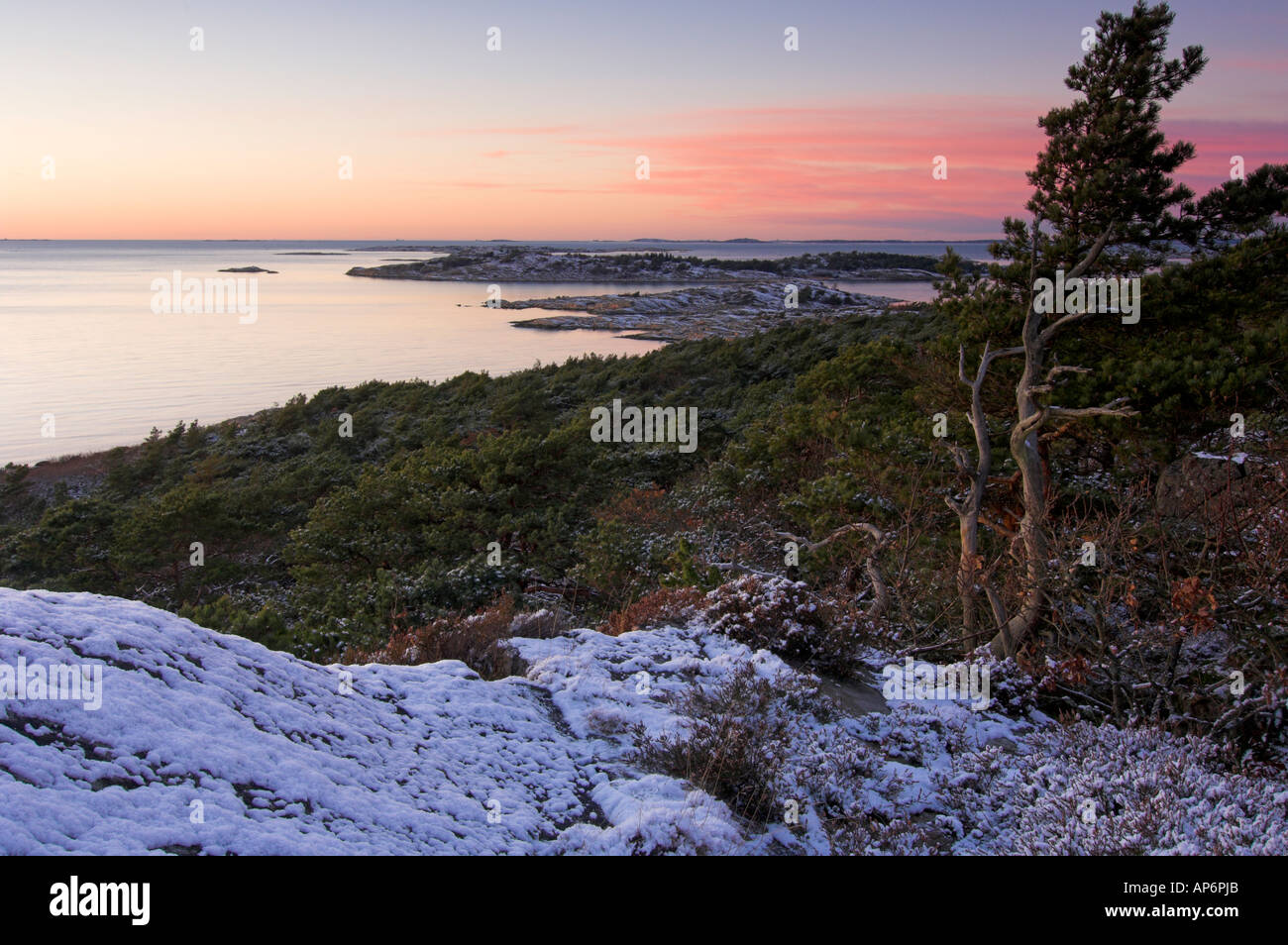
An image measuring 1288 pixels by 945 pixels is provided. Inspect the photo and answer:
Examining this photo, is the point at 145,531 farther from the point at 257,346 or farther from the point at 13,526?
the point at 257,346

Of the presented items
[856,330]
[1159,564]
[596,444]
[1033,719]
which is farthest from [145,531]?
[856,330]

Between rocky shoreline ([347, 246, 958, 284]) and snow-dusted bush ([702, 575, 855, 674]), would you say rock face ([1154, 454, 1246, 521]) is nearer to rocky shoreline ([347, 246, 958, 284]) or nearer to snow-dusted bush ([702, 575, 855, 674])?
snow-dusted bush ([702, 575, 855, 674])

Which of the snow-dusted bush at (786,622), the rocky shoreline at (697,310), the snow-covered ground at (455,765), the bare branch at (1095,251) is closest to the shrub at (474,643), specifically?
the snow-covered ground at (455,765)

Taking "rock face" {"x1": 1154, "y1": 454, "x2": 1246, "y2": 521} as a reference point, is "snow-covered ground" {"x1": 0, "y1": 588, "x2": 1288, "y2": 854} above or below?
below

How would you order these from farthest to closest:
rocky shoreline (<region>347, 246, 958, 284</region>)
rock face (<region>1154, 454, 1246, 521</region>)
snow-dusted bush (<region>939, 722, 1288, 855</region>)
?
rocky shoreline (<region>347, 246, 958, 284</region>)
rock face (<region>1154, 454, 1246, 521</region>)
snow-dusted bush (<region>939, 722, 1288, 855</region>)

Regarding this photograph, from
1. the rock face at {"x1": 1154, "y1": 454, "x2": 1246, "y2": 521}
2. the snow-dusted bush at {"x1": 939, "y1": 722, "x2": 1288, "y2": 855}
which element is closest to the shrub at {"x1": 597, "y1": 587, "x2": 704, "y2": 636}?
the snow-dusted bush at {"x1": 939, "y1": 722, "x2": 1288, "y2": 855}

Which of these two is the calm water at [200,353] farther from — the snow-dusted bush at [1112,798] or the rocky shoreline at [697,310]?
the snow-dusted bush at [1112,798]
